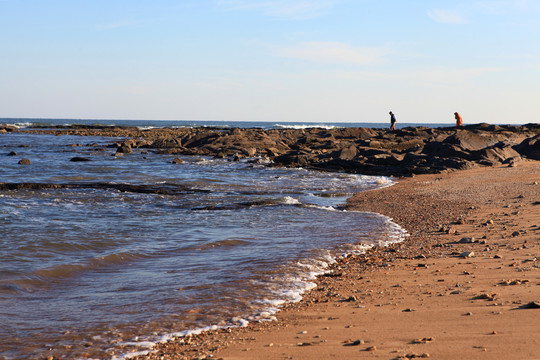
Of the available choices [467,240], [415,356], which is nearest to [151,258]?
[467,240]

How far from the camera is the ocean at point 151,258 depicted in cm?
482

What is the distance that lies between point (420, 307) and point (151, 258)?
431cm

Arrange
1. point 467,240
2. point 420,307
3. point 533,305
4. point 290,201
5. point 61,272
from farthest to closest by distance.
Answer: point 290,201 → point 467,240 → point 61,272 → point 420,307 → point 533,305

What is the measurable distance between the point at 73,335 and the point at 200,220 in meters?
6.42

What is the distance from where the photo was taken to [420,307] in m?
4.77

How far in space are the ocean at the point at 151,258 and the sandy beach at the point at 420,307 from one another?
443 millimetres

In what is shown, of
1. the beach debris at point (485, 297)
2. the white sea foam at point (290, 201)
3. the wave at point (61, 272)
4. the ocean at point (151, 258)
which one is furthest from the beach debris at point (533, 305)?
the white sea foam at point (290, 201)

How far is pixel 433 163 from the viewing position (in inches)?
811

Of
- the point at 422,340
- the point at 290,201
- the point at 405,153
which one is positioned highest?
the point at 405,153

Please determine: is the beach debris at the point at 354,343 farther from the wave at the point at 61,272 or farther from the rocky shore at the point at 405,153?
the rocky shore at the point at 405,153

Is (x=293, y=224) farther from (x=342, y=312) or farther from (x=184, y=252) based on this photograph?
(x=342, y=312)

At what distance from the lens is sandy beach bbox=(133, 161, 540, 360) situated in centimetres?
376

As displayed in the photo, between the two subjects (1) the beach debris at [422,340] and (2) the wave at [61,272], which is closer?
(1) the beach debris at [422,340]

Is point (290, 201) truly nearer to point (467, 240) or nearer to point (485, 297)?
point (467, 240)
